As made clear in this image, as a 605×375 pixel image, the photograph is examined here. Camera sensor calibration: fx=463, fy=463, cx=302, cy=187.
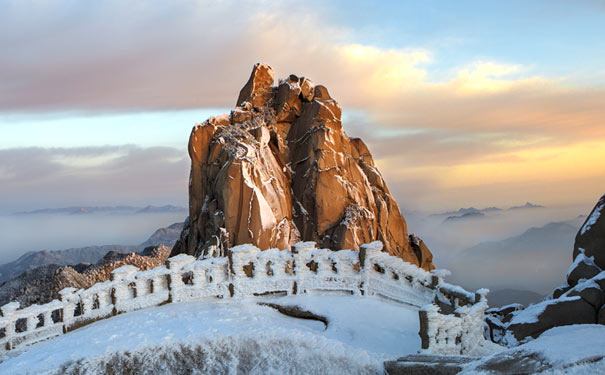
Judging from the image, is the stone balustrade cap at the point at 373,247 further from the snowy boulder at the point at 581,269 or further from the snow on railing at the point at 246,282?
the snowy boulder at the point at 581,269

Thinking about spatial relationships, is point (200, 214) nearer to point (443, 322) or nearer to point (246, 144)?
point (246, 144)

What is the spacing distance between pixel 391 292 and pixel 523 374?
8488 mm

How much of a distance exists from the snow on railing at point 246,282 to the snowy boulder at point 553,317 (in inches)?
167

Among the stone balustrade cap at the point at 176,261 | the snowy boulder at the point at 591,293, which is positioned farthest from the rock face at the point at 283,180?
the snowy boulder at the point at 591,293

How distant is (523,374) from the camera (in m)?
7.88

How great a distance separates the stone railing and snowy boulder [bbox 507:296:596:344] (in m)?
4.89

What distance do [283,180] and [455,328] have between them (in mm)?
24909

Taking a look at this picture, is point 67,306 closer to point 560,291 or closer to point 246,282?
point 246,282

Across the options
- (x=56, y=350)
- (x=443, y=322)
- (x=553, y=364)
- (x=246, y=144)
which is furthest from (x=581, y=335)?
(x=246, y=144)

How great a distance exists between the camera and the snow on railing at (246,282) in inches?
612

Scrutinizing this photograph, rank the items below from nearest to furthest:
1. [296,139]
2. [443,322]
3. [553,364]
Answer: [553,364]
[443,322]
[296,139]

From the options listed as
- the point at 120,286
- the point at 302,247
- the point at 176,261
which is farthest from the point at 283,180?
the point at 120,286

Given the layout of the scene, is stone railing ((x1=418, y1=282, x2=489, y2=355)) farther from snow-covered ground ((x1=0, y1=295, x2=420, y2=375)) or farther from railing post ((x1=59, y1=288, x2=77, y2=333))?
railing post ((x1=59, y1=288, x2=77, y2=333))

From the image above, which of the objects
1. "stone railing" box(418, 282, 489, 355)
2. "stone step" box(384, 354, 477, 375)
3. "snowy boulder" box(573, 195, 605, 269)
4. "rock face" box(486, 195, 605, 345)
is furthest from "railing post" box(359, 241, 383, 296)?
"snowy boulder" box(573, 195, 605, 269)
